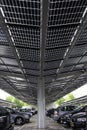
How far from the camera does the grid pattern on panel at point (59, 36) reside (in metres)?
12.4

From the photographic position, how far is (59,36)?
13.5m

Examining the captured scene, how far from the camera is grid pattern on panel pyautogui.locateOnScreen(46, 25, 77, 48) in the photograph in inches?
489

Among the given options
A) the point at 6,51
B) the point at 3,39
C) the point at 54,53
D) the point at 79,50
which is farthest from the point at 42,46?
the point at 79,50

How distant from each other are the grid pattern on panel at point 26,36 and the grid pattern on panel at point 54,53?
4.06 ft

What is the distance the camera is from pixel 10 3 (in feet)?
33.5

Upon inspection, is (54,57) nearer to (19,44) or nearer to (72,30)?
(19,44)

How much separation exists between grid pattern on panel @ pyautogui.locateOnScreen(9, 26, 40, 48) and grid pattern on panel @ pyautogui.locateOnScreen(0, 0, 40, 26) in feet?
2.25

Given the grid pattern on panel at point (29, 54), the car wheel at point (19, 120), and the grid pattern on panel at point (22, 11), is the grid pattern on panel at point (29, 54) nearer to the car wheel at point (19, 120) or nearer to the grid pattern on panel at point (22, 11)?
the grid pattern on panel at point (22, 11)

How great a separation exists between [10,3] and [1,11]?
1.74ft

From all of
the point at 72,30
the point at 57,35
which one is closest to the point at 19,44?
the point at 57,35

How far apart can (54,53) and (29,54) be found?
1321 millimetres

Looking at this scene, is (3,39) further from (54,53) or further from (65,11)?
(65,11)

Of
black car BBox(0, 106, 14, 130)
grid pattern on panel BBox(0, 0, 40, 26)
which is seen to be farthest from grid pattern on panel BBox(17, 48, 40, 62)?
grid pattern on panel BBox(0, 0, 40, 26)

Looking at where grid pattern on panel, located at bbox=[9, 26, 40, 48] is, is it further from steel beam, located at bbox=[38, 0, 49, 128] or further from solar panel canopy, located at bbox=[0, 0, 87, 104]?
steel beam, located at bbox=[38, 0, 49, 128]
